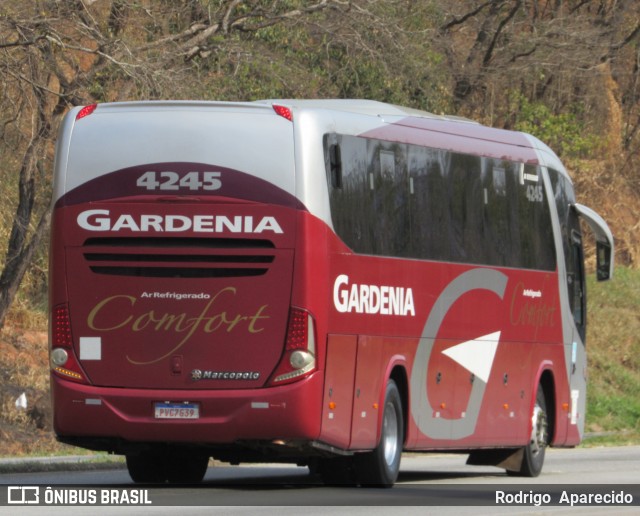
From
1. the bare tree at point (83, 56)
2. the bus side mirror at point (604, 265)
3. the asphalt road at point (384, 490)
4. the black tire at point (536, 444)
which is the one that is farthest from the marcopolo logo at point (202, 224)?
the bare tree at point (83, 56)

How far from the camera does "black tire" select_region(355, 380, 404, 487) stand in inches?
626

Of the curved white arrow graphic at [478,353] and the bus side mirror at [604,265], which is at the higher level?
the bus side mirror at [604,265]

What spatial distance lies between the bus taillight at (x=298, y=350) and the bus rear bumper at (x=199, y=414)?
0.28 feet

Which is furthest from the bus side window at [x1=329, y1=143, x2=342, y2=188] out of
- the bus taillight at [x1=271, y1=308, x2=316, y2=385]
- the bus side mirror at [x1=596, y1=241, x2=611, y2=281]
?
the bus side mirror at [x1=596, y1=241, x2=611, y2=281]

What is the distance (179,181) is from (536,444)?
22.0 feet

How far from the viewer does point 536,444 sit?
63.6ft

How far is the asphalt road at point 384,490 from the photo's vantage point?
13375mm

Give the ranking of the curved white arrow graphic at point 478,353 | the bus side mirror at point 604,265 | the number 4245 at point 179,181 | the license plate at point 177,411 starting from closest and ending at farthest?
1. the license plate at point 177,411
2. the number 4245 at point 179,181
3. the curved white arrow graphic at point 478,353
4. the bus side mirror at point 604,265

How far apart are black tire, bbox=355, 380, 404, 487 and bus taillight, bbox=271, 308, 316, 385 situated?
5.42 ft

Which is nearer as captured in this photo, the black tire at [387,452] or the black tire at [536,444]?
the black tire at [387,452]

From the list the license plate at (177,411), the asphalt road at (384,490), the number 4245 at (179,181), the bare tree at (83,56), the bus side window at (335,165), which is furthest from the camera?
the bare tree at (83,56)

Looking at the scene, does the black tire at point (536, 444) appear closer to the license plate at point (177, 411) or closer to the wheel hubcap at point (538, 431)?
the wheel hubcap at point (538, 431)

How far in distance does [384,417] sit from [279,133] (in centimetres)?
315

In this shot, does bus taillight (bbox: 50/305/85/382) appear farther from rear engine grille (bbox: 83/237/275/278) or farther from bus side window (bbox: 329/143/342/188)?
bus side window (bbox: 329/143/342/188)
